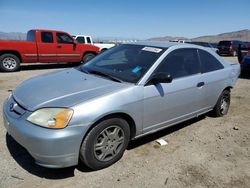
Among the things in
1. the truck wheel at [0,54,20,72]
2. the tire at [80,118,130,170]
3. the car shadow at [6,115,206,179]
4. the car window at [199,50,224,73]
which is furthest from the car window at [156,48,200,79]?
the truck wheel at [0,54,20,72]

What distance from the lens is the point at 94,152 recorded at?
312cm

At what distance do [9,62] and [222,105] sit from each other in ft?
29.5

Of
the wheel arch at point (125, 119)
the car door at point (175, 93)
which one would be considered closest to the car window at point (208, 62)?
the car door at point (175, 93)

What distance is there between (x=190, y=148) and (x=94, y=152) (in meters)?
1.65

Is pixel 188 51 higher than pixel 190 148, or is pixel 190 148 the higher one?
pixel 188 51

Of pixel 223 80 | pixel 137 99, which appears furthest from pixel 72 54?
pixel 137 99

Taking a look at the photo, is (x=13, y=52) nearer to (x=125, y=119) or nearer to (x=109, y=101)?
(x=125, y=119)

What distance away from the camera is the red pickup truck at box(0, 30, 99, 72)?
1086 centimetres

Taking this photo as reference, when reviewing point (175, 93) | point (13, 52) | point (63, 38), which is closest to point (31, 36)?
point (13, 52)

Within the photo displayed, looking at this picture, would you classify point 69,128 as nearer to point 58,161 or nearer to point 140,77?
point 58,161

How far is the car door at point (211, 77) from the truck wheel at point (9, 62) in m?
8.79

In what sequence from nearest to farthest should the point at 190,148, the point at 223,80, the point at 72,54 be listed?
1. the point at 190,148
2. the point at 223,80
3. the point at 72,54

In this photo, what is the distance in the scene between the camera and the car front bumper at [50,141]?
8.99 ft

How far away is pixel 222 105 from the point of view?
5.36 m
